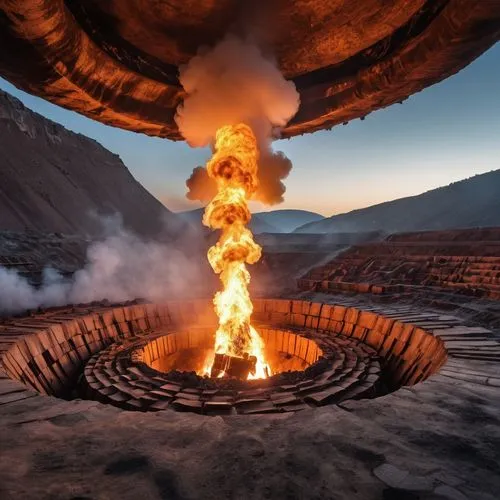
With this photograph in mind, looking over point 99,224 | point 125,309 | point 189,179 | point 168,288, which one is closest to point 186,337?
point 125,309

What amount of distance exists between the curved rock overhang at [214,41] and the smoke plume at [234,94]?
16 centimetres

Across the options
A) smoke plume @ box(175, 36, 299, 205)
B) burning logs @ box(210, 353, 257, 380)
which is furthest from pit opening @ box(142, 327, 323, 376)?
smoke plume @ box(175, 36, 299, 205)

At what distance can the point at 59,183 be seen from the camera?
31.9 m

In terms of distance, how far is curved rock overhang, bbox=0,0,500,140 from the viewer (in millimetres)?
2729

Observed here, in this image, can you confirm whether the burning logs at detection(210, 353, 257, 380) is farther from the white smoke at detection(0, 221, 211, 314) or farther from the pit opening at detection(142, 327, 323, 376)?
the white smoke at detection(0, 221, 211, 314)

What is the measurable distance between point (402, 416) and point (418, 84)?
3205 millimetres

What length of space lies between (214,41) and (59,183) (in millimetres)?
33100

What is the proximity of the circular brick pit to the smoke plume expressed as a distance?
3.00 metres

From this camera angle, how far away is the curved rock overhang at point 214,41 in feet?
8.95

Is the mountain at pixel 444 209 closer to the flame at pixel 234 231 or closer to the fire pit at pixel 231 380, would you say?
the flame at pixel 234 231

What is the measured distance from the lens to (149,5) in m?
3.02

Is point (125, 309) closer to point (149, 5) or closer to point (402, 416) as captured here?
point (149, 5)

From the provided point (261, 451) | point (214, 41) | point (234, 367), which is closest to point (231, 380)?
point (234, 367)

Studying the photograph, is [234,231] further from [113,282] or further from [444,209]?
[444,209]
